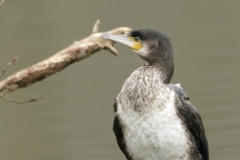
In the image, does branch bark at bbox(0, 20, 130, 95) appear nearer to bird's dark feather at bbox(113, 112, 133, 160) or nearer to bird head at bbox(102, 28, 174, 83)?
bird head at bbox(102, 28, 174, 83)

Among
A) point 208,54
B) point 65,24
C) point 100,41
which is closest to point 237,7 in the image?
point 208,54

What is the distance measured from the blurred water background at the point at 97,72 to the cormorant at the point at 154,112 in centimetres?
272

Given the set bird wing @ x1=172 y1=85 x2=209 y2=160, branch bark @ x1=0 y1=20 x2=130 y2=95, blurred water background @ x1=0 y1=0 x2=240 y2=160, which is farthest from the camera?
blurred water background @ x1=0 y1=0 x2=240 y2=160

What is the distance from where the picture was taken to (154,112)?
4625 mm

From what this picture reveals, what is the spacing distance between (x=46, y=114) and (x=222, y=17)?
3.64 metres

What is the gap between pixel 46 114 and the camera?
8352mm

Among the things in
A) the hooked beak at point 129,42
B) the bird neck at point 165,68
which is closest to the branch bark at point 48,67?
the hooked beak at point 129,42

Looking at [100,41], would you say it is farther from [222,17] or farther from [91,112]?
[222,17]

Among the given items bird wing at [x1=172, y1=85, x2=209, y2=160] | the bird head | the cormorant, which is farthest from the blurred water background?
the bird head

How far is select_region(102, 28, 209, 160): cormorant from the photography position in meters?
4.63

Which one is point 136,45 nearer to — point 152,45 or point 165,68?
point 152,45

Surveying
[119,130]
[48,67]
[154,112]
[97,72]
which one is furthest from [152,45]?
[97,72]

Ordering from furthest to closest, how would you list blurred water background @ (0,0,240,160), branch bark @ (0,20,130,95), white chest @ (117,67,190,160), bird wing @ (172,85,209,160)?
blurred water background @ (0,0,240,160), branch bark @ (0,20,130,95), bird wing @ (172,85,209,160), white chest @ (117,67,190,160)

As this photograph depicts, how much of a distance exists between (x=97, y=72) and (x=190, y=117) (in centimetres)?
448
